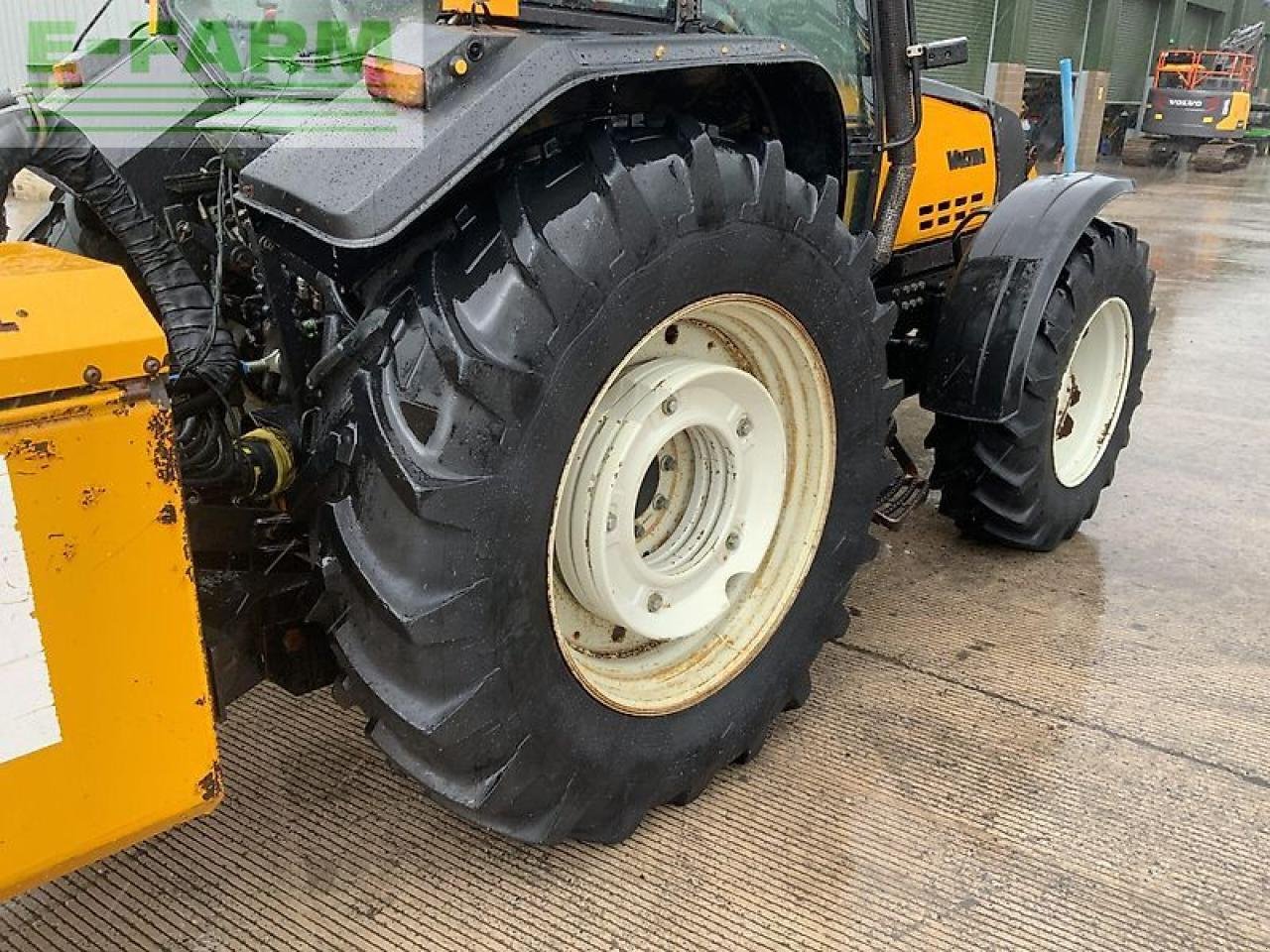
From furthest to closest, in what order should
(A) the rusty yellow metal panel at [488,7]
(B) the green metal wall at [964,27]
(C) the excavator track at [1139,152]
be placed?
(C) the excavator track at [1139,152]
(B) the green metal wall at [964,27]
(A) the rusty yellow metal panel at [488,7]

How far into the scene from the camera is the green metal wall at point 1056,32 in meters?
19.7

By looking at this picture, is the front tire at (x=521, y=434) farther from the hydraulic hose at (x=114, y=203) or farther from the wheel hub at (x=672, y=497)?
the hydraulic hose at (x=114, y=203)

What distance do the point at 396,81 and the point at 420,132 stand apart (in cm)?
11

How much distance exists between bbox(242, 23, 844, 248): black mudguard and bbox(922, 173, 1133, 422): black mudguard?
1.65 metres

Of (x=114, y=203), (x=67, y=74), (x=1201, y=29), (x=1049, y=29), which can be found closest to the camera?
(x=114, y=203)

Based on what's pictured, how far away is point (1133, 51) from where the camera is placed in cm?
2439

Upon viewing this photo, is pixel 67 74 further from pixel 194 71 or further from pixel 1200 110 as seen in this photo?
pixel 1200 110

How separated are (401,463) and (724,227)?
0.71 metres

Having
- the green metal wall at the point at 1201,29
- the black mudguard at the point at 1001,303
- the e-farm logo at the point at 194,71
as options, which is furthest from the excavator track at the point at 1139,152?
the e-farm logo at the point at 194,71

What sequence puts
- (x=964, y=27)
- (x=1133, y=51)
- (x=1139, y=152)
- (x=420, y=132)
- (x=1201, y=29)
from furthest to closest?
1. (x=1201, y=29)
2. (x=1133, y=51)
3. (x=1139, y=152)
4. (x=964, y=27)
5. (x=420, y=132)

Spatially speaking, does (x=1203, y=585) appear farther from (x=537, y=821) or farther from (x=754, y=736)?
(x=537, y=821)

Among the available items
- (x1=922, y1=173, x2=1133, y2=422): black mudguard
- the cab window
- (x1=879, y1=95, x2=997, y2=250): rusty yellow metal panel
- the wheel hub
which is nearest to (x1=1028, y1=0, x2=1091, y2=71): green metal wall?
(x1=879, y1=95, x2=997, y2=250): rusty yellow metal panel

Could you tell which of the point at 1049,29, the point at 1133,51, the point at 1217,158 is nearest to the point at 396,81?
the point at 1049,29

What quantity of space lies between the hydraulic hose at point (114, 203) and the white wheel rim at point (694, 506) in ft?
2.57
